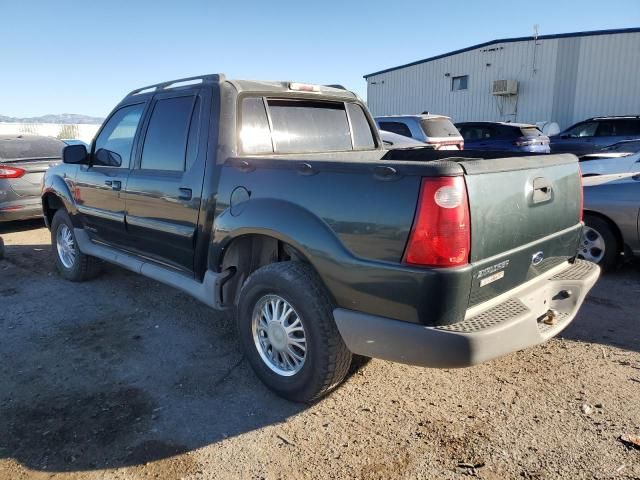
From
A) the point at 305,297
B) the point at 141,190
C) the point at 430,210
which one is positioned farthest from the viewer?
the point at 141,190

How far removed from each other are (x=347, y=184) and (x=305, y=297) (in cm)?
69

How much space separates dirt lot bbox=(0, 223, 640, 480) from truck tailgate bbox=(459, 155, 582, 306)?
0.80 m

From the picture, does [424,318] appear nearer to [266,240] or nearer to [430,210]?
[430,210]

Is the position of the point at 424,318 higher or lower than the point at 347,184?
lower

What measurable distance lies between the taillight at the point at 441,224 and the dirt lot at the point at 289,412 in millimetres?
1069

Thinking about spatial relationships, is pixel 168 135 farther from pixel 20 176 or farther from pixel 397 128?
pixel 397 128

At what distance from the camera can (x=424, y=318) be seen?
2.42 meters

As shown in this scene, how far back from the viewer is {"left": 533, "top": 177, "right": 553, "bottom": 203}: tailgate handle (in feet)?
9.28

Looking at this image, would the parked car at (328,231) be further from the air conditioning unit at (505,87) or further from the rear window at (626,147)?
the air conditioning unit at (505,87)

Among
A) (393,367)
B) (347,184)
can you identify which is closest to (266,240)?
(347,184)

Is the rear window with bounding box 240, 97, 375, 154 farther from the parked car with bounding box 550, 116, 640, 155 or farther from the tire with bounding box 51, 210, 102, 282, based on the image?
the parked car with bounding box 550, 116, 640, 155

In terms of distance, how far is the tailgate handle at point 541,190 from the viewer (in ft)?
9.28

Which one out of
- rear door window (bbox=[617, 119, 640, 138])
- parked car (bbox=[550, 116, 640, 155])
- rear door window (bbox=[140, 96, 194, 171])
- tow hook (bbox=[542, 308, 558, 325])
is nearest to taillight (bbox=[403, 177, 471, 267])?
tow hook (bbox=[542, 308, 558, 325])

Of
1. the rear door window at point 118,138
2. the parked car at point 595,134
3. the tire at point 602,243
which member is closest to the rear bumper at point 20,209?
the rear door window at point 118,138
